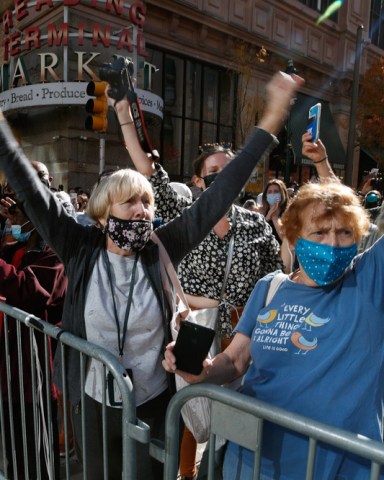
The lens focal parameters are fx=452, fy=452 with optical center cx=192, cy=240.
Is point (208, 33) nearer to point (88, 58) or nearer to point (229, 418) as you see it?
point (88, 58)

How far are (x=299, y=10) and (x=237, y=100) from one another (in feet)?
18.5

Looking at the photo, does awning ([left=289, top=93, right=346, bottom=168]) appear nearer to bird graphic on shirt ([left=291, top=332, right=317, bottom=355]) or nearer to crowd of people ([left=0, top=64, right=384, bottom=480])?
crowd of people ([left=0, top=64, right=384, bottom=480])

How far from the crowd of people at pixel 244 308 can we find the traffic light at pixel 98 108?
2.39 meters

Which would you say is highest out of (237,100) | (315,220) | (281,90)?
(237,100)

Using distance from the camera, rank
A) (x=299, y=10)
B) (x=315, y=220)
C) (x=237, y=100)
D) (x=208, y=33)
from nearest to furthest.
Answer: (x=315, y=220)
(x=208, y=33)
(x=237, y=100)
(x=299, y=10)

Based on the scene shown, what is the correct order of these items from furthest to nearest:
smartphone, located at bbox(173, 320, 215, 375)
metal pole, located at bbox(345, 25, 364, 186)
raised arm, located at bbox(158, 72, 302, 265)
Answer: metal pole, located at bbox(345, 25, 364, 186) → raised arm, located at bbox(158, 72, 302, 265) → smartphone, located at bbox(173, 320, 215, 375)

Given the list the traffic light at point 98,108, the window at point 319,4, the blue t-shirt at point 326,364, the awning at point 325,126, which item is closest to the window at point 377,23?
the window at point 319,4

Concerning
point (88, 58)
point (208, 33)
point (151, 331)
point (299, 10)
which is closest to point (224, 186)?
point (151, 331)

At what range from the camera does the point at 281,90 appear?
2.02 meters

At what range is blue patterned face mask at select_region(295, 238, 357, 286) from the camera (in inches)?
63.8

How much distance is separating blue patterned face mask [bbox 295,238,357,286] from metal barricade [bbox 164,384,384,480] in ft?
1.71

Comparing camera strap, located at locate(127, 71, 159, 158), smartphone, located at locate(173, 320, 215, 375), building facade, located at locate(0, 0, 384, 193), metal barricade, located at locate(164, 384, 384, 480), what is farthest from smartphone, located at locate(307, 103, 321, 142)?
building facade, located at locate(0, 0, 384, 193)

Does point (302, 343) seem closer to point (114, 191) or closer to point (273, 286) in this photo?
point (273, 286)

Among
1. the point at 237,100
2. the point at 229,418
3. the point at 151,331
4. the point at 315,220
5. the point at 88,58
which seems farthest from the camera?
the point at 237,100
